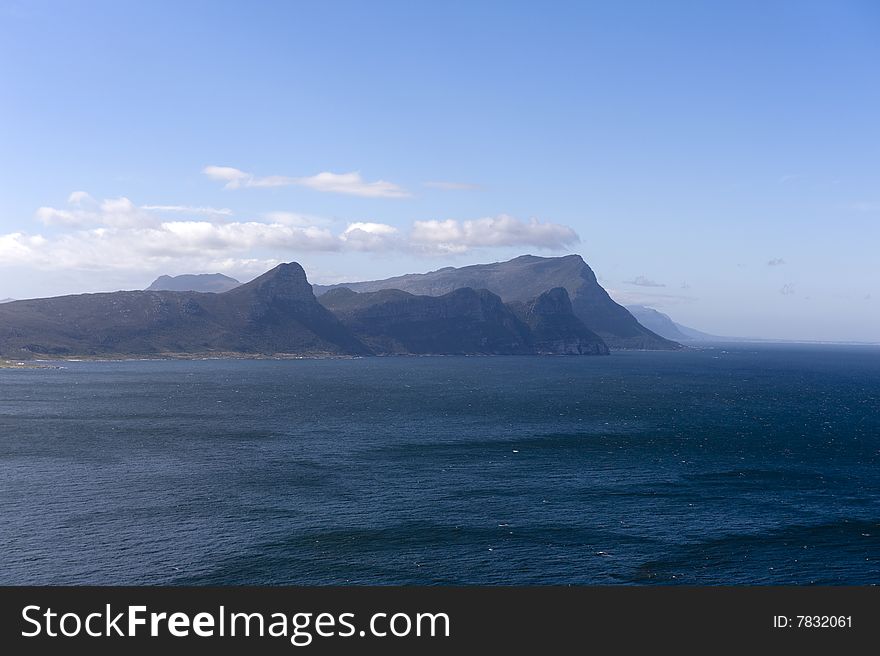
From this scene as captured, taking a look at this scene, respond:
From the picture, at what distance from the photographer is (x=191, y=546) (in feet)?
312

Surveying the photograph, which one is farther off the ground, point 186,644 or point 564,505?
point 186,644

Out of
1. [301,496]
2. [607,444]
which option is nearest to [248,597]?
[301,496]

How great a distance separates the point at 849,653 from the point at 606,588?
95.5 feet

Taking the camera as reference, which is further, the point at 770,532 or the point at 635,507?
the point at 635,507

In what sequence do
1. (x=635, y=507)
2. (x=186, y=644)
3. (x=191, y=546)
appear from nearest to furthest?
1. (x=186, y=644)
2. (x=191, y=546)
3. (x=635, y=507)

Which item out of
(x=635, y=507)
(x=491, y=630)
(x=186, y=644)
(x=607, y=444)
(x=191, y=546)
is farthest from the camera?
(x=607, y=444)

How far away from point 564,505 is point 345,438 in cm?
8303

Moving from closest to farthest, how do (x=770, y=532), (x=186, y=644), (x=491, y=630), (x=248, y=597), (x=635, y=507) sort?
(x=186, y=644) < (x=491, y=630) < (x=248, y=597) < (x=770, y=532) < (x=635, y=507)

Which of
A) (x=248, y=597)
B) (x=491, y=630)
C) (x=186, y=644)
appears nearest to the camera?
(x=186, y=644)

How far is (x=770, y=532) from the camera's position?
104 metres

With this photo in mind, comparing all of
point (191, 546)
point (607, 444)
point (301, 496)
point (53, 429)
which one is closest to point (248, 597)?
point (191, 546)

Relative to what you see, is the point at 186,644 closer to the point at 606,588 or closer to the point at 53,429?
the point at 606,588

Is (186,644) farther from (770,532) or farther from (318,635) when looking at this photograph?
(770,532)

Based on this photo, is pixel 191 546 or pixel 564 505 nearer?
pixel 191 546
